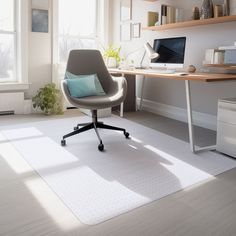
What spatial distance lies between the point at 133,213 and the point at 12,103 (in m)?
3.07

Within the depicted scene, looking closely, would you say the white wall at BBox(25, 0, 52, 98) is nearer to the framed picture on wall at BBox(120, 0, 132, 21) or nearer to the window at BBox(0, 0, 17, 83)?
the window at BBox(0, 0, 17, 83)

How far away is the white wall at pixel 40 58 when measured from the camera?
13.9 ft

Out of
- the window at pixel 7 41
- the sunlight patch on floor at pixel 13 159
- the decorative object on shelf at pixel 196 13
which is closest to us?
the sunlight patch on floor at pixel 13 159

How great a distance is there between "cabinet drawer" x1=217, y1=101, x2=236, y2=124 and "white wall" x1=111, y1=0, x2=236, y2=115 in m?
0.73

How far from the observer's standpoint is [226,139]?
253cm

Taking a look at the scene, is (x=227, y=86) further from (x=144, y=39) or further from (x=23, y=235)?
(x=23, y=235)

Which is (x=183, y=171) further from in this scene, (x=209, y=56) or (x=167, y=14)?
(x=167, y=14)

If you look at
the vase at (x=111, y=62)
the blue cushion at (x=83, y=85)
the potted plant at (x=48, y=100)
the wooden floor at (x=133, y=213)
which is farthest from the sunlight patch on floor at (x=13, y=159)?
the vase at (x=111, y=62)

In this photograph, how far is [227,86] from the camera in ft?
10.5

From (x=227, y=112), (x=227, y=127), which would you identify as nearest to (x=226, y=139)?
(x=227, y=127)

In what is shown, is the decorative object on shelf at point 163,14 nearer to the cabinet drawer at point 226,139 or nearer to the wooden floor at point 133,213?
the cabinet drawer at point 226,139

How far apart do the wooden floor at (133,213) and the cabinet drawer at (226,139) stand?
410 mm

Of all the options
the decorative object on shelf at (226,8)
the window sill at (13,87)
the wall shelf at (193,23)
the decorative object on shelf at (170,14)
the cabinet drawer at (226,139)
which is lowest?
the cabinet drawer at (226,139)

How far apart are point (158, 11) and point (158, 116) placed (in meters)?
1.47
